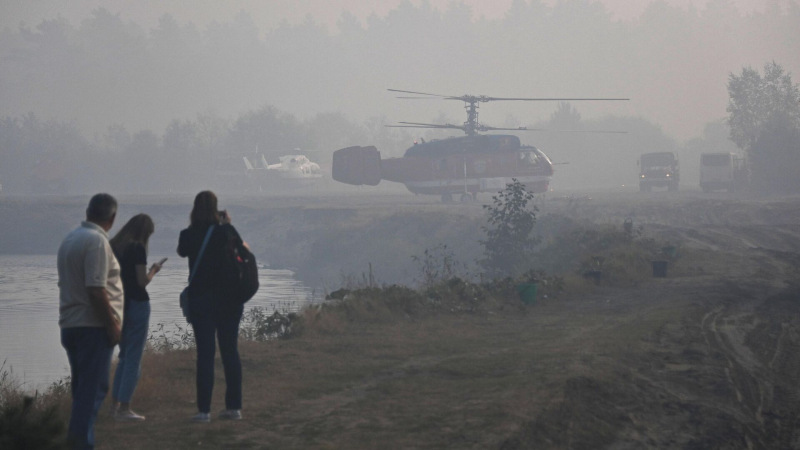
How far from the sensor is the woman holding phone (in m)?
7.07

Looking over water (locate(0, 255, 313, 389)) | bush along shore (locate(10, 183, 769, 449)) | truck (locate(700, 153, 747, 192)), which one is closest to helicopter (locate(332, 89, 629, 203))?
water (locate(0, 255, 313, 389))

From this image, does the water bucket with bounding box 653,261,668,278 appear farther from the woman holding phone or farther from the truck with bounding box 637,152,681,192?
the truck with bounding box 637,152,681,192

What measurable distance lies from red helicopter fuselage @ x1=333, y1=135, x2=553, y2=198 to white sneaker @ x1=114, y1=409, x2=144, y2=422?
120 ft

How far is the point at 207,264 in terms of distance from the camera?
6863mm

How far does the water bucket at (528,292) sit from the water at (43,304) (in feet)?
14.8

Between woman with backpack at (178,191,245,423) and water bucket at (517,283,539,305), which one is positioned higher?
woman with backpack at (178,191,245,423)

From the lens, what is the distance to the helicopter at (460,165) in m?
42.8

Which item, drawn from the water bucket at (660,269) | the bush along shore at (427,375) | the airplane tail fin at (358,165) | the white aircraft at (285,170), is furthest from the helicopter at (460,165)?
the white aircraft at (285,170)

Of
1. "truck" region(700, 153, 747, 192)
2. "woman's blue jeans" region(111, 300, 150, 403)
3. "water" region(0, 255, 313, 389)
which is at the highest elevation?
"truck" region(700, 153, 747, 192)

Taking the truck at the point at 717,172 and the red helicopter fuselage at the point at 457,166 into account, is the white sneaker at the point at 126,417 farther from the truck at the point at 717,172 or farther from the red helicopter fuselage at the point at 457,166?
the truck at the point at 717,172

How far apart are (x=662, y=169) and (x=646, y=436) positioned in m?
57.3

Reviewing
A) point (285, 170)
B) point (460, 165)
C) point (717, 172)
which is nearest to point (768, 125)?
point (717, 172)

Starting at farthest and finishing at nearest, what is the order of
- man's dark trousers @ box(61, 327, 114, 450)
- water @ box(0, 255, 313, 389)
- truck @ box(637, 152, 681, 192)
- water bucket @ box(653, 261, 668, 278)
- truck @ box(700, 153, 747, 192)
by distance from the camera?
truck @ box(637, 152, 681, 192) → truck @ box(700, 153, 747, 192) → water bucket @ box(653, 261, 668, 278) → water @ box(0, 255, 313, 389) → man's dark trousers @ box(61, 327, 114, 450)

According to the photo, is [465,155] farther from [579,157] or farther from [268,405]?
[579,157]
